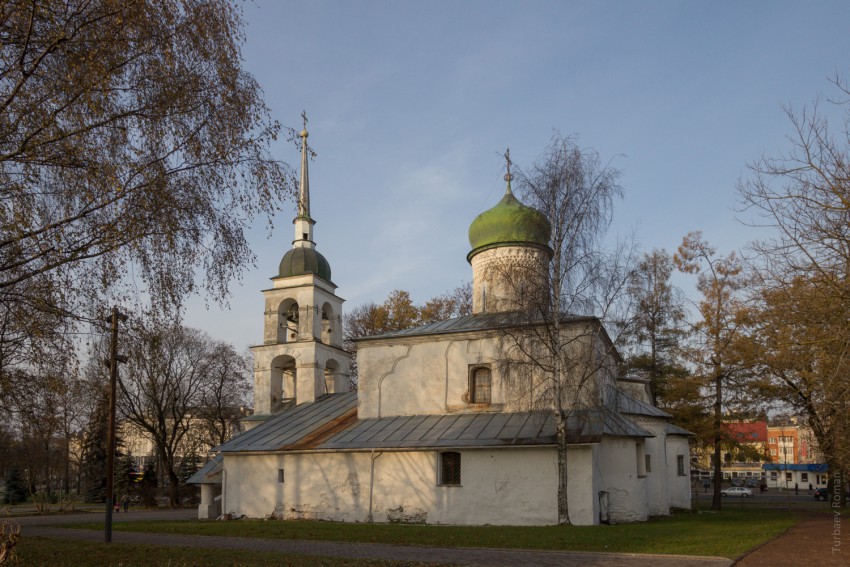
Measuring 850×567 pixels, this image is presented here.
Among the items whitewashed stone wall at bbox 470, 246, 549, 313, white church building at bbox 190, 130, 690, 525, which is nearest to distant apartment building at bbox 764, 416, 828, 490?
white church building at bbox 190, 130, 690, 525

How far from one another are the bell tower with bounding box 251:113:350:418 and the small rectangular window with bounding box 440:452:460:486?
29.8 feet

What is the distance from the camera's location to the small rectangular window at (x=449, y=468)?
21.5 meters

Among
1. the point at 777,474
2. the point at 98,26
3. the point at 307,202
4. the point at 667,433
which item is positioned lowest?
the point at 777,474

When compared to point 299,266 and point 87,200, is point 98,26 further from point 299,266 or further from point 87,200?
point 299,266

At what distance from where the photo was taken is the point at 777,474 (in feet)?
269

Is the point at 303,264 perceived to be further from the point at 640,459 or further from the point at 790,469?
the point at 790,469

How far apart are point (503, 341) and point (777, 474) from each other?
76.7 meters

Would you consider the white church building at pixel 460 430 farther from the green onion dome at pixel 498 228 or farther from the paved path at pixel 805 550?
the paved path at pixel 805 550

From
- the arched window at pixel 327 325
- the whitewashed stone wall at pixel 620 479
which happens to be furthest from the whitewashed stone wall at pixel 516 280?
the arched window at pixel 327 325

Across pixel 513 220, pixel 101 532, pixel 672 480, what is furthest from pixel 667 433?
pixel 101 532

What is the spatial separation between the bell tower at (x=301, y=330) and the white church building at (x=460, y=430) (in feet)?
0.29

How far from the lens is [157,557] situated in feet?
42.0

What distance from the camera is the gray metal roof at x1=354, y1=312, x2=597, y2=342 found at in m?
19.3

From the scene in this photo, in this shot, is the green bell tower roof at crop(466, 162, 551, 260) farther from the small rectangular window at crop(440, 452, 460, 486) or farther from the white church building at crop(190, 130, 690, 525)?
the small rectangular window at crop(440, 452, 460, 486)
